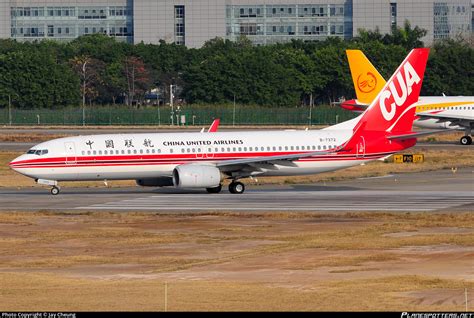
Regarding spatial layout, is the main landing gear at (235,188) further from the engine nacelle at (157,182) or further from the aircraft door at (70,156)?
the aircraft door at (70,156)

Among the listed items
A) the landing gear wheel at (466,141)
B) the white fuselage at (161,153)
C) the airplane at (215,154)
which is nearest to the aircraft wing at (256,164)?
the airplane at (215,154)

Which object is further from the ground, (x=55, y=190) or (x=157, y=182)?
(x=157, y=182)

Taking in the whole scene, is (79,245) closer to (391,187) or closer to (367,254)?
(367,254)

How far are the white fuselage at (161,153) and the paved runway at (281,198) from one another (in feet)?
4.25

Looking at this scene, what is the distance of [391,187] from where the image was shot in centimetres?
6525

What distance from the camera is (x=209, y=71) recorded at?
169250 mm

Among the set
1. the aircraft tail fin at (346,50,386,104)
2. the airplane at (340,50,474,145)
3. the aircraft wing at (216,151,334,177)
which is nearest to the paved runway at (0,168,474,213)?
the aircraft wing at (216,151,334,177)

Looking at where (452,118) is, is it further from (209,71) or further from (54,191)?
A: (209,71)

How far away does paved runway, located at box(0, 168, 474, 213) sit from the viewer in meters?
53.9

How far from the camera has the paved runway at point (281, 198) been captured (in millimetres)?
53906

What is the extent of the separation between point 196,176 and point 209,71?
111072 millimetres

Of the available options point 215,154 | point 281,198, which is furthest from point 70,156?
point 281,198

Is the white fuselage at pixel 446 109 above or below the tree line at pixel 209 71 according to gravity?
below

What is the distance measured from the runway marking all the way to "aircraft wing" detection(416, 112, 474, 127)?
140 feet
